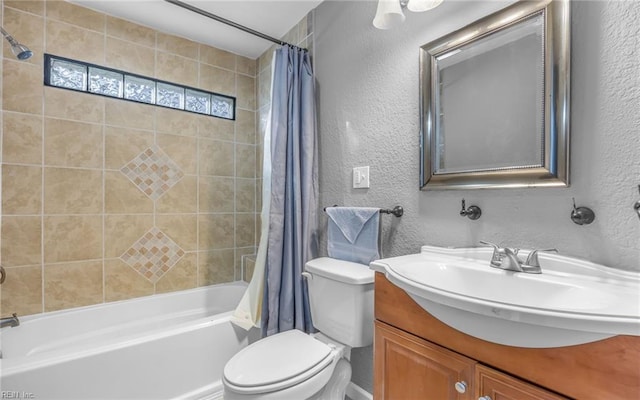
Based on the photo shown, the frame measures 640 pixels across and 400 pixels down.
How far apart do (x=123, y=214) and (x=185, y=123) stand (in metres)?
0.83

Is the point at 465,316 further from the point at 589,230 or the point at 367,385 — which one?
the point at 367,385

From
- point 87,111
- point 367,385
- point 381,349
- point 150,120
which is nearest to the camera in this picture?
point 381,349

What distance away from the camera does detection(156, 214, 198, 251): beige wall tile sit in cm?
221

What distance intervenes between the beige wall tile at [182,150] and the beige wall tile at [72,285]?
884mm

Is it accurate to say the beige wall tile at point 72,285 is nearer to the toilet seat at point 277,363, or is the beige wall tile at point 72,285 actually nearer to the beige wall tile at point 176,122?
the beige wall tile at point 176,122

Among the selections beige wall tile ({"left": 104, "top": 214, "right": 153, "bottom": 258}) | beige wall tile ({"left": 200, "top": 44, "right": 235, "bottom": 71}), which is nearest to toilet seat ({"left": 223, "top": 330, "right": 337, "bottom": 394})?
beige wall tile ({"left": 104, "top": 214, "right": 153, "bottom": 258})

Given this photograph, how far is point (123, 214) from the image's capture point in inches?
80.6

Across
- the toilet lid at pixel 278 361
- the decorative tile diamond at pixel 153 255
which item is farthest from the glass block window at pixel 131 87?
the toilet lid at pixel 278 361

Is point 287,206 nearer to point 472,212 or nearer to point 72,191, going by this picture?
point 472,212

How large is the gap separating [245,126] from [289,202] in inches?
48.3

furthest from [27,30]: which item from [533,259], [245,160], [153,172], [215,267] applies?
[533,259]

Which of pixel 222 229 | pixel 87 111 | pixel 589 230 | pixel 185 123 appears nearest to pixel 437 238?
pixel 589 230

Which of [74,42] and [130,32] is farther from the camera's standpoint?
[130,32]

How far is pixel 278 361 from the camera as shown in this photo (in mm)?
1189
